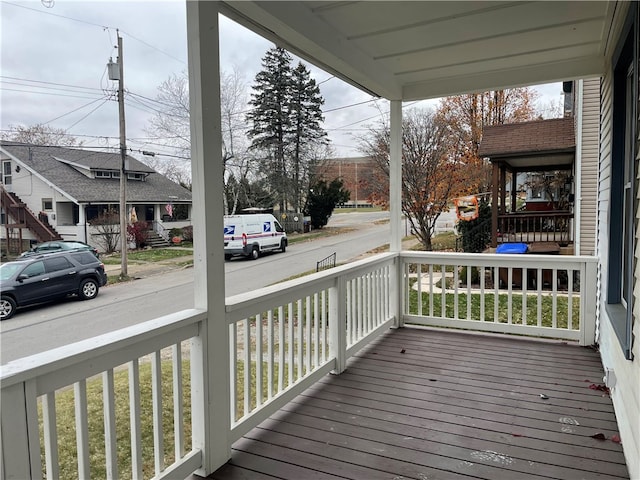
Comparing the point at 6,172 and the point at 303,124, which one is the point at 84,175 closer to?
the point at 6,172

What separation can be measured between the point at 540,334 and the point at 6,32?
14.8ft

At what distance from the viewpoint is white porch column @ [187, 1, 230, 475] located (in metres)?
2.03

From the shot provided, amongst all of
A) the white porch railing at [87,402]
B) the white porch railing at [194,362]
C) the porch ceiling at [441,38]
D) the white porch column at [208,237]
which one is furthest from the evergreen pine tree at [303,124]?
the white porch railing at [87,402]

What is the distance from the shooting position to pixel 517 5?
2721 mm

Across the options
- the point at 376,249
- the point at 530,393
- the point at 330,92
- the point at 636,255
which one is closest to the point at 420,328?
the point at 376,249

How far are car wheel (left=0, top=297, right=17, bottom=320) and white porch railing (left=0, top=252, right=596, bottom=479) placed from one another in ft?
0.94

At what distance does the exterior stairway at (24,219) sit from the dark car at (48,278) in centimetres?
6

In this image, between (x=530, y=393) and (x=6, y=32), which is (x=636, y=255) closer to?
(x=530, y=393)

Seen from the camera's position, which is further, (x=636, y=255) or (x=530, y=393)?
(x=530, y=393)

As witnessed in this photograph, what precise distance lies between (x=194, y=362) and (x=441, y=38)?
2.75 m

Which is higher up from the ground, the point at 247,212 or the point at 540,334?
the point at 247,212

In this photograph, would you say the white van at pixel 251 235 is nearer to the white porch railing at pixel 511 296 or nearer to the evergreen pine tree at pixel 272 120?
the evergreen pine tree at pixel 272 120

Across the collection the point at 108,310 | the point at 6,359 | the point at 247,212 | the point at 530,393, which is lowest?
the point at 530,393

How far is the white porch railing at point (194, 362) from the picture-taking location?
145 cm
